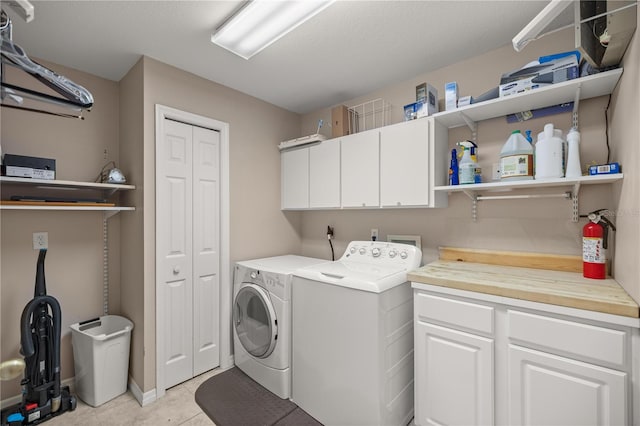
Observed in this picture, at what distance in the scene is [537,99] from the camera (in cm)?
169

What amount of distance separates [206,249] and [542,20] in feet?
8.11

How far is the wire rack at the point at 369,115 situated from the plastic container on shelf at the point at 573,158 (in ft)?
4.30

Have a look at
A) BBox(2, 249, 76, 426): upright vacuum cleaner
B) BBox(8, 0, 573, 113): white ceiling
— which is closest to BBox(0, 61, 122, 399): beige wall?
BBox(2, 249, 76, 426): upright vacuum cleaner

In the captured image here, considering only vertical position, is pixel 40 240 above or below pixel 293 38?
below

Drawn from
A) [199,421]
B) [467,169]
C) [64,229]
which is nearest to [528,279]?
[467,169]

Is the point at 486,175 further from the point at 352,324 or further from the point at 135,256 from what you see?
the point at 135,256

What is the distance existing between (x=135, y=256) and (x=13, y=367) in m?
1.53

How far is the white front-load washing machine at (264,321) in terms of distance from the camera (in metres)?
2.08

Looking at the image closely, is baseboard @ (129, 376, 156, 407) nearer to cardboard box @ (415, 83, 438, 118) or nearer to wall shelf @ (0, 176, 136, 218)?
wall shelf @ (0, 176, 136, 218)

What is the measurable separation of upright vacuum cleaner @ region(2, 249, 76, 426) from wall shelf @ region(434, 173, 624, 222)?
271cm

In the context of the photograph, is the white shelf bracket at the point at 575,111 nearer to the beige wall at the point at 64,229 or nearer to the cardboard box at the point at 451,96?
the cardboard box at the point at 451,96

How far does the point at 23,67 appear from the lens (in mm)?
1003

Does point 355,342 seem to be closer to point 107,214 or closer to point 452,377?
point 452,377

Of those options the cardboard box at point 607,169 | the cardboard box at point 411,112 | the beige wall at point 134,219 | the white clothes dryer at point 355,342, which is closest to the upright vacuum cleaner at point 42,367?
the beige wall at point 134,219
